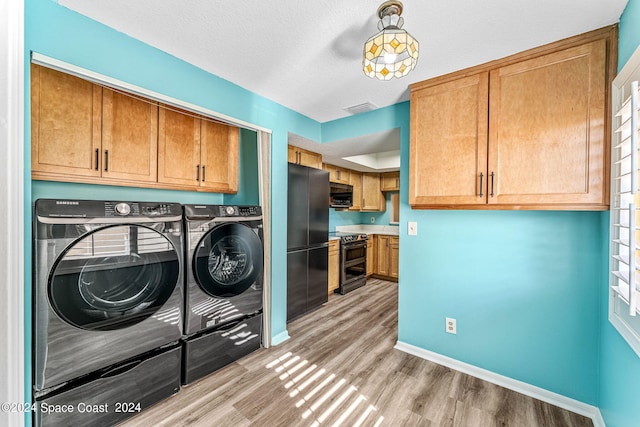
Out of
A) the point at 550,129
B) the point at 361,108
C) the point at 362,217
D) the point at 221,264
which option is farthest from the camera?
the point at 362,217

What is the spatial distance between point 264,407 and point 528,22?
282 cm

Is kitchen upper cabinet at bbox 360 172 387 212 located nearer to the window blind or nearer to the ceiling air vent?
the ceiling air vent

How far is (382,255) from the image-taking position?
4949mm

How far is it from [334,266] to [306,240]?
A: 102cm

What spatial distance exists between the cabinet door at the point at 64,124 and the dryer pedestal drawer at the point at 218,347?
138 centimetres

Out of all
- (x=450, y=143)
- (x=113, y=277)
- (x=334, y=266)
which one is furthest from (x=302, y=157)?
(x=113, y=277)

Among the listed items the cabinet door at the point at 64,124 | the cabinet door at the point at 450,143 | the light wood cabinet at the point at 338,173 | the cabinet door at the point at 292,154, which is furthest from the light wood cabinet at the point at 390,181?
the cabinet door at the point at 64,124

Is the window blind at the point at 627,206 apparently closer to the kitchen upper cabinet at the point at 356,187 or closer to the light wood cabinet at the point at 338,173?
the light wood cabinet at the point at 338,173

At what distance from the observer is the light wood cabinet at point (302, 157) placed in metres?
3.31

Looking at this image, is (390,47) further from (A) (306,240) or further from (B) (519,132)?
(A) (306,240)

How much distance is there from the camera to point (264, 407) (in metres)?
1.69

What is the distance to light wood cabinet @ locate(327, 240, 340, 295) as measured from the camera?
391 cm

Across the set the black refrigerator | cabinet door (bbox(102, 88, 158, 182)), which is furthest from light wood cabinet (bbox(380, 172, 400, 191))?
cabinet door (bbox(102, 88, 158, 182))

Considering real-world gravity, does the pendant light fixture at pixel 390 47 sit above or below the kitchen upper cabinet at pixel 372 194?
above
